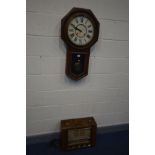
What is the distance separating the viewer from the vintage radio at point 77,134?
1.98 m

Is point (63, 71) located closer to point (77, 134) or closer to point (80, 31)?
point (80, 31)

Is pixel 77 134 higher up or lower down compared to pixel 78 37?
lower down

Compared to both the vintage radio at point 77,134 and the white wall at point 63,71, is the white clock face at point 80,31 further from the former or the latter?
the vintage radio at point 77,134

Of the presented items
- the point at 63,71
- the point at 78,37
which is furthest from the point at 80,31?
the point at 63,71

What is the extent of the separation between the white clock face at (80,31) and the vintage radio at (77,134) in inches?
36.4

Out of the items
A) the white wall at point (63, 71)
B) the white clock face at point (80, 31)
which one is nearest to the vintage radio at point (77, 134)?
the white wall at point (63, 71)

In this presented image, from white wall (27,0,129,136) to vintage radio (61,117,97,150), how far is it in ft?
0.53

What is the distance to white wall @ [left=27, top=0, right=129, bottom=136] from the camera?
193 centimetres

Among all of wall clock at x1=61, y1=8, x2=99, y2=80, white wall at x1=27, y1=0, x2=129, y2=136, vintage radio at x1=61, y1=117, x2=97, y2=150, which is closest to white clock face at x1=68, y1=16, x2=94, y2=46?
wall clock at x1=61, y1=8, x2=99, y2=80

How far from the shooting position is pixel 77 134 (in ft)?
6.59

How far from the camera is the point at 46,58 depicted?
199 centimetres

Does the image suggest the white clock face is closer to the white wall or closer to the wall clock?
the wall clock

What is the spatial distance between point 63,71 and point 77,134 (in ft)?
2.41
